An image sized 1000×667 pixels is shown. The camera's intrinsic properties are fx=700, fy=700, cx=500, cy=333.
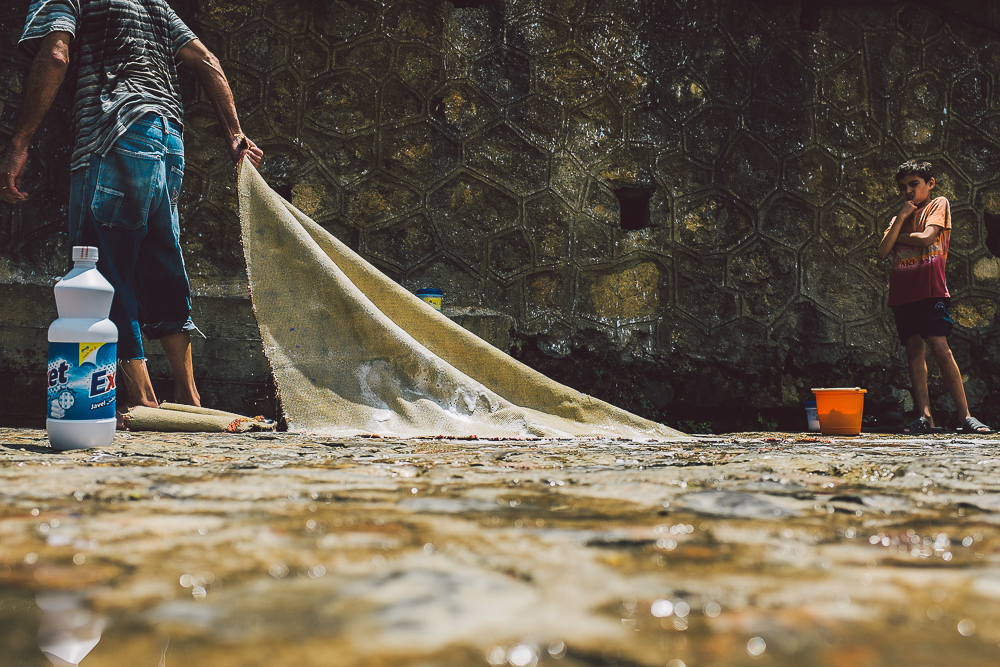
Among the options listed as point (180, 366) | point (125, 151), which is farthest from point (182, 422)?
point (125, 151)

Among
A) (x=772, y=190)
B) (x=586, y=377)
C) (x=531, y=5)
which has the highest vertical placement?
(x=531, y=5)

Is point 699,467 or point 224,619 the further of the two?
point 699,467

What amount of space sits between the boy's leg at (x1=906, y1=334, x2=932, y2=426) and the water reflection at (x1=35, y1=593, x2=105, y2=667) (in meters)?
4.01

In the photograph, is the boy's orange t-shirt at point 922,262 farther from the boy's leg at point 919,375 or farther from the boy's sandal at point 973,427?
the boy's sandal at point 973,427

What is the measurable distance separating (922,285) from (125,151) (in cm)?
375

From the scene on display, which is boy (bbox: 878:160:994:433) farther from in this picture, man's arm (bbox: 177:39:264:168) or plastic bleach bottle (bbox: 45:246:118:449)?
plastic bleach bottle (bbox: 45:246:118:449)

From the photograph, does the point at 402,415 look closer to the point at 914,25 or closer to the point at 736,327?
the point at 736,327

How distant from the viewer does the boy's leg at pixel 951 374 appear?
3516 millimetres

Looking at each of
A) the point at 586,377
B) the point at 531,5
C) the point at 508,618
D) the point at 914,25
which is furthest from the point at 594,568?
the point at 914,25

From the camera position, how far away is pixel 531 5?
4258 mm

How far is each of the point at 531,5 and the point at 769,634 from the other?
4.40 meters

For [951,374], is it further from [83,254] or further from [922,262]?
[83,254]

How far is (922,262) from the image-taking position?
370cm

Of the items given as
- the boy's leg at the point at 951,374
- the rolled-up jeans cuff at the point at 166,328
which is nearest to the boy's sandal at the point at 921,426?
the boy's leg at the point at 951,374
